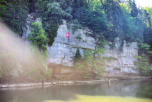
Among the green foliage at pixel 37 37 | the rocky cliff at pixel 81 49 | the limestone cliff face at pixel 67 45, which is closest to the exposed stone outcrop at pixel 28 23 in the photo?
the rocky cliff at pixel 81 49

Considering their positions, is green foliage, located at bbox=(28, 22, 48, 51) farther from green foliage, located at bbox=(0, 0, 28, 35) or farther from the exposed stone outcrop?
green foliage, located at bbox=(0, 0, 28, 35)

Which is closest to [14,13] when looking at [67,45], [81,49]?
[67,45]

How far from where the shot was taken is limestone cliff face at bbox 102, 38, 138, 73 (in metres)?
25.9

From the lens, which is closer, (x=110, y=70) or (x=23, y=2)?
(x=23, y=2)

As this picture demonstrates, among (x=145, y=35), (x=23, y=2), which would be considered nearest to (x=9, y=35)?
(x=23, y=2)

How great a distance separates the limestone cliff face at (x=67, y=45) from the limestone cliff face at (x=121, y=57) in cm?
462

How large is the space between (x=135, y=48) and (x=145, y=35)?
5.44m

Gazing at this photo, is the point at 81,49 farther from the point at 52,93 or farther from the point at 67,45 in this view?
the point at 52,93

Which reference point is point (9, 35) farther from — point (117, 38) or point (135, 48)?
point (135, 48)

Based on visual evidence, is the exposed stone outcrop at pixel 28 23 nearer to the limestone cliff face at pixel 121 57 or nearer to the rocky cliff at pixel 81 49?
the rocky cliff at pixel 81 49

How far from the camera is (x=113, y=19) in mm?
27766

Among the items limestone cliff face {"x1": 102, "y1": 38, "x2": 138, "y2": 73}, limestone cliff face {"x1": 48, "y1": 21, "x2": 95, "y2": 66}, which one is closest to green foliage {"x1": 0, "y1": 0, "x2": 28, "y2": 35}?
limestone cliff face {"x1": 48, "y1": 21, "x2": 95, "y2": 66}

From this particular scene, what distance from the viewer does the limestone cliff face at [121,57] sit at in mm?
25900

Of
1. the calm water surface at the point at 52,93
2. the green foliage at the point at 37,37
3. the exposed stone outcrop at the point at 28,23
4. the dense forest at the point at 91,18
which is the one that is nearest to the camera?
the calm water surface at the point at 52,93
